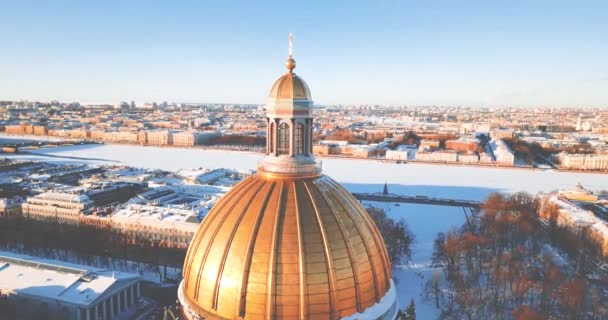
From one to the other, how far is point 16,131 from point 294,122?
193 meters

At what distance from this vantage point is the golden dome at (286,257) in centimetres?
1206

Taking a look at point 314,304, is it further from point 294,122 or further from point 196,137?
point 196,137

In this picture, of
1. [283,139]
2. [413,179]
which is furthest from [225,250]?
[413,179]

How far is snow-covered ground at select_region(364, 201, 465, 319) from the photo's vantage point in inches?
1337

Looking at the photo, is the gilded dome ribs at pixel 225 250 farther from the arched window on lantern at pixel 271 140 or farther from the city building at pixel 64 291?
the city building at pixel 64 291

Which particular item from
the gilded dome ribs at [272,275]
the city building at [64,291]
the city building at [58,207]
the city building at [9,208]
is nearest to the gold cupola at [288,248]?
the gilded dome ribs at [272,275]

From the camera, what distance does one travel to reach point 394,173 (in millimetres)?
89625

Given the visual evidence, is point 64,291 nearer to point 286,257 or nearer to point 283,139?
point 283,139

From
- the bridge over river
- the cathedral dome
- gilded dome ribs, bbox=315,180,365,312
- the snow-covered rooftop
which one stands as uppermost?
the cathedral dome

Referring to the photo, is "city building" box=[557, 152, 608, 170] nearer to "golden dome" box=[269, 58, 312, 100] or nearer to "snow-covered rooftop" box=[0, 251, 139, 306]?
"snow-covered rooftop" box=[0, 251, 139, 306]

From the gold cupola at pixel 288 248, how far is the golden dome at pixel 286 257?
0.03 m

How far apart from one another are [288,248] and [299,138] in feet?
12.0

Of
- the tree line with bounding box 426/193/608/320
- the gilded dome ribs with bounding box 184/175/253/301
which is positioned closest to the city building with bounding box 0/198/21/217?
the tree line with bounding box 426/193/608/320

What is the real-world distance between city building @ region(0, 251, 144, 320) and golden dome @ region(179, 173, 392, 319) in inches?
779
